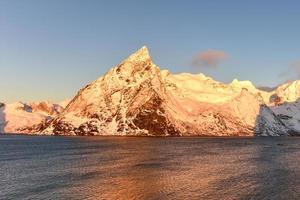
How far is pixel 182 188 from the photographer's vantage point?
83875mm

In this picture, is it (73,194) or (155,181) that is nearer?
(73,194)

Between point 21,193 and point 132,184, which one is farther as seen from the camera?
point 132,184

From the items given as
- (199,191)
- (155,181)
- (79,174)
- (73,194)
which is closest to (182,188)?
(199,191)

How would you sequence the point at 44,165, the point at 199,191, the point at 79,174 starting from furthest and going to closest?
the point at 44,165 → the point at 79,174 → the point at 199,191

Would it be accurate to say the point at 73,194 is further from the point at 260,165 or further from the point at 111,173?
the point at 260,165

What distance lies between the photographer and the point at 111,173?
104 meters

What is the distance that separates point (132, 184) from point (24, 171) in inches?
1196

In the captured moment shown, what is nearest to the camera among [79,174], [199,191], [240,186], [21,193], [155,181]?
[21,193]

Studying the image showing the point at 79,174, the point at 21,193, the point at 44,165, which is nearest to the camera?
the point at 21,193

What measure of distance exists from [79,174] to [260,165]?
170 feet

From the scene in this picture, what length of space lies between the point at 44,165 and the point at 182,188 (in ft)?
161

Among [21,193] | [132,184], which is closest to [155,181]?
[132,184]

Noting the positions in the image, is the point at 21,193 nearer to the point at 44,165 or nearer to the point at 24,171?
the point at 24,171

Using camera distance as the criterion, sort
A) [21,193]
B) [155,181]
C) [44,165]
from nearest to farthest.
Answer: [21,193] < [155,181] < [44,165]
